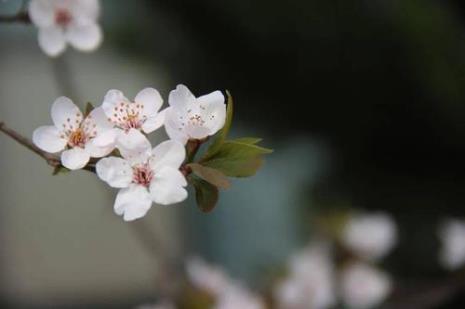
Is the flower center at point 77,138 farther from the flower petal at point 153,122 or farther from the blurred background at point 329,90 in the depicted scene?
the blurred background at point 329,90

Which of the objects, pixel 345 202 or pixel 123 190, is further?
pixel 345 202

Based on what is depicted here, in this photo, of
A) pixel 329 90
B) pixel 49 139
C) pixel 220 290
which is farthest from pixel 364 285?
pixel 49 139

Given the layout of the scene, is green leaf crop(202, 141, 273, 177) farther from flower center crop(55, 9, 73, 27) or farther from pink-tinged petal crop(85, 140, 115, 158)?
flower center crop(55, 9, 73, 27)

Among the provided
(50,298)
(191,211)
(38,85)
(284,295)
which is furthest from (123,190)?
(50,298)

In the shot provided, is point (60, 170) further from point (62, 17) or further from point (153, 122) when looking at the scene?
point (62, 17)

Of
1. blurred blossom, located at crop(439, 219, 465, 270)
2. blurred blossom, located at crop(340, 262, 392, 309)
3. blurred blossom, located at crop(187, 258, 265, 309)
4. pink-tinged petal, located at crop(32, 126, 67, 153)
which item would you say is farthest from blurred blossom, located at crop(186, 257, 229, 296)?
pink-tinged petal, located at crop(32, 126, 67, 153)

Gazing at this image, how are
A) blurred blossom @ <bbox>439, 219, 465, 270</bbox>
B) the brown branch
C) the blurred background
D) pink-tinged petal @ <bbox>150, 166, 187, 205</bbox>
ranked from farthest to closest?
the blurred background < blurred blossom @ <bbox>439, 219, 465, 270</bbox> < the brown branch < pink-tinged petal @ <bbox>150, 166, 187, 205</bbox>

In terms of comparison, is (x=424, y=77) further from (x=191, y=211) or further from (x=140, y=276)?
(x=140, y=276)
